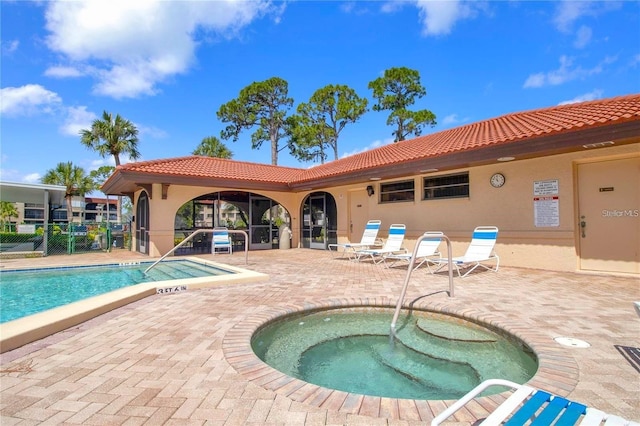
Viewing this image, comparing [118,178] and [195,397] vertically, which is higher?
[118,178]

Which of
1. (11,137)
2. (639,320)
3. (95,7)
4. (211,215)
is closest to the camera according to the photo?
(639,320)

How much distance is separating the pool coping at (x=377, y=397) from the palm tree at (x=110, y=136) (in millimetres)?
26334

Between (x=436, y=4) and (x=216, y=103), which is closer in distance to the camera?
(x=436, y=4)

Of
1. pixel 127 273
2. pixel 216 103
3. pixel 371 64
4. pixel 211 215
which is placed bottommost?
pixel 127 273

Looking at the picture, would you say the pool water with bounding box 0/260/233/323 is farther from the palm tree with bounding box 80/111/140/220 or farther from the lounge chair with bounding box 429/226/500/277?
the palm tree with bounding box 80/111/140/220

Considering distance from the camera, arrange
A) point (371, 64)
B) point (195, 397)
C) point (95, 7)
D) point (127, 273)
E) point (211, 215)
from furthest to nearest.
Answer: point (371, 64), point (211, 215), point (127, 273), point (95, 7), point (195, 397)

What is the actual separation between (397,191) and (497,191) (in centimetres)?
358

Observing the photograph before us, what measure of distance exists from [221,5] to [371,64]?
59.6ft

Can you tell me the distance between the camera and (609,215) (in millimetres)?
7516

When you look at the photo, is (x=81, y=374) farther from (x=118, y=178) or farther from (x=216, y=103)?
(x=216, y=103)

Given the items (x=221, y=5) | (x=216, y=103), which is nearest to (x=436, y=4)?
(x=221, y=5)

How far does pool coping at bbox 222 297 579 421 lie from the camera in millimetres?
2197

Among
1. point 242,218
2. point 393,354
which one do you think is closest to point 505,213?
point 393,354

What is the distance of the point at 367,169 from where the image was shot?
11.5 metres
